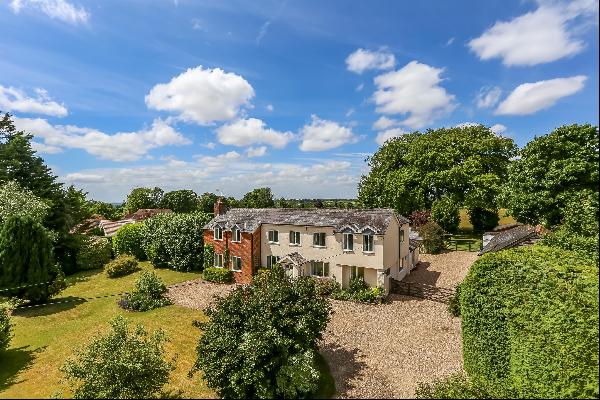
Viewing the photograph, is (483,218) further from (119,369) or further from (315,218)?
(119,369)

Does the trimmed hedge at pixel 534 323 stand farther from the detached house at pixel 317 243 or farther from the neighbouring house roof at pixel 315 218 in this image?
the neighbouring house roof at pixel 315 218

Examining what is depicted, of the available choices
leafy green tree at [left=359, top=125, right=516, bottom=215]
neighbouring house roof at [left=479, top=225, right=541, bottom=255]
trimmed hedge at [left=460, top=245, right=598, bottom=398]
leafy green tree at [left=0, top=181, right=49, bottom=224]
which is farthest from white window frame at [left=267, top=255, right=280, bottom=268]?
leafy green tree at [left=0, top=181, right=49, bottom=224]

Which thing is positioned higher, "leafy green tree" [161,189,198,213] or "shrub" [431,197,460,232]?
"leafy green tree" [161,189,198,213]

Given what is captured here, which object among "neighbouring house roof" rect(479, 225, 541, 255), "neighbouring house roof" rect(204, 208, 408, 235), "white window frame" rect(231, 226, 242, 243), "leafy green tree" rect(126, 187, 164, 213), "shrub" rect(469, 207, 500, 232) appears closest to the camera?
"neighbouring house roof" rect(479, 225, 541, 255)

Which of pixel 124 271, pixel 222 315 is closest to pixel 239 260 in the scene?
pixel 124 271

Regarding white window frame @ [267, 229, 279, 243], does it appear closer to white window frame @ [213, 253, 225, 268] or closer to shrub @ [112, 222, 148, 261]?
white window frame @ [213, 253, 225, 268]

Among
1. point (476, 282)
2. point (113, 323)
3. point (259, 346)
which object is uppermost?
point (476, 282)

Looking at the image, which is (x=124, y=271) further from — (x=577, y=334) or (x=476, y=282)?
(x=577, y=334)
